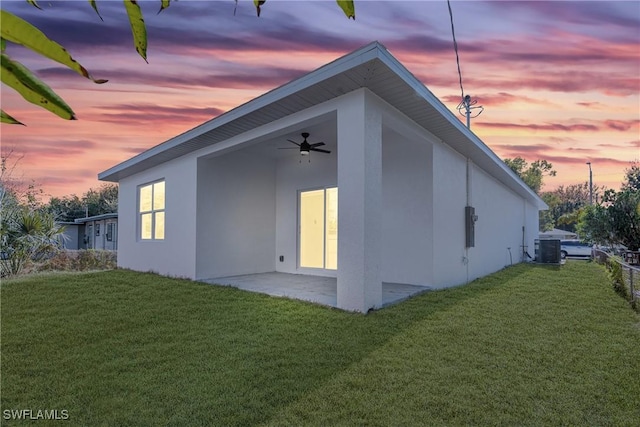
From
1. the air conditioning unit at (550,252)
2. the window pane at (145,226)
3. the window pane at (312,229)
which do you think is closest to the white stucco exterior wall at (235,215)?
the window pane at (312,229)

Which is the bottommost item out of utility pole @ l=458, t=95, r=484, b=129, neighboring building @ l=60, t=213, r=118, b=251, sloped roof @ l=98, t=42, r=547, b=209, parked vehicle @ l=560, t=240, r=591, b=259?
parked vehicle @ l=560, t=240, r=591, b=259

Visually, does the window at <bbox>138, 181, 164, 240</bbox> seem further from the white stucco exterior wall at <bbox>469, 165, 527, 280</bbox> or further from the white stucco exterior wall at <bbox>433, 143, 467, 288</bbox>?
the white stucco exterior wall at <bbox>469, 165, 527, 280</bbox>

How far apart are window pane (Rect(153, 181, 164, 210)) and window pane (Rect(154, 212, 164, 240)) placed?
7.4 inches

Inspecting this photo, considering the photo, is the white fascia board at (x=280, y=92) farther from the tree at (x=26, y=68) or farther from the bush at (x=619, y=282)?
the bush at (x=619, y=282)

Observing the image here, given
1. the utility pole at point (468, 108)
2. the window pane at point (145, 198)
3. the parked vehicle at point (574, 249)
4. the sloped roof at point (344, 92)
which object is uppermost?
the utility pole at point (468, 108)

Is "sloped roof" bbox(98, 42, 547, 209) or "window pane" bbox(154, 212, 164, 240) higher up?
"sloped roof" bbox(98, 42, 547, 209)

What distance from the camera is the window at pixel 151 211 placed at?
32.6ft

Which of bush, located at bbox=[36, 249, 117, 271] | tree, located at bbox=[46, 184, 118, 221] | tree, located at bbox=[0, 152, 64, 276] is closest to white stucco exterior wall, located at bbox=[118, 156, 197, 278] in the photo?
tree, located at bbox=[0, 152, 64, 276]

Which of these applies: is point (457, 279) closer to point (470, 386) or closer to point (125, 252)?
point (470, 386)

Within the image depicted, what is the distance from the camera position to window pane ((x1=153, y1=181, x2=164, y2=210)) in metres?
9.93

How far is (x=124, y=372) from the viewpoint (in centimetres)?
336

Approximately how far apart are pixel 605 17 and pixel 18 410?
22.9 ft

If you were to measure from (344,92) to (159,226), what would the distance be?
682cm

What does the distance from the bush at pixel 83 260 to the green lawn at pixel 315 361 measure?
7.88 meters
